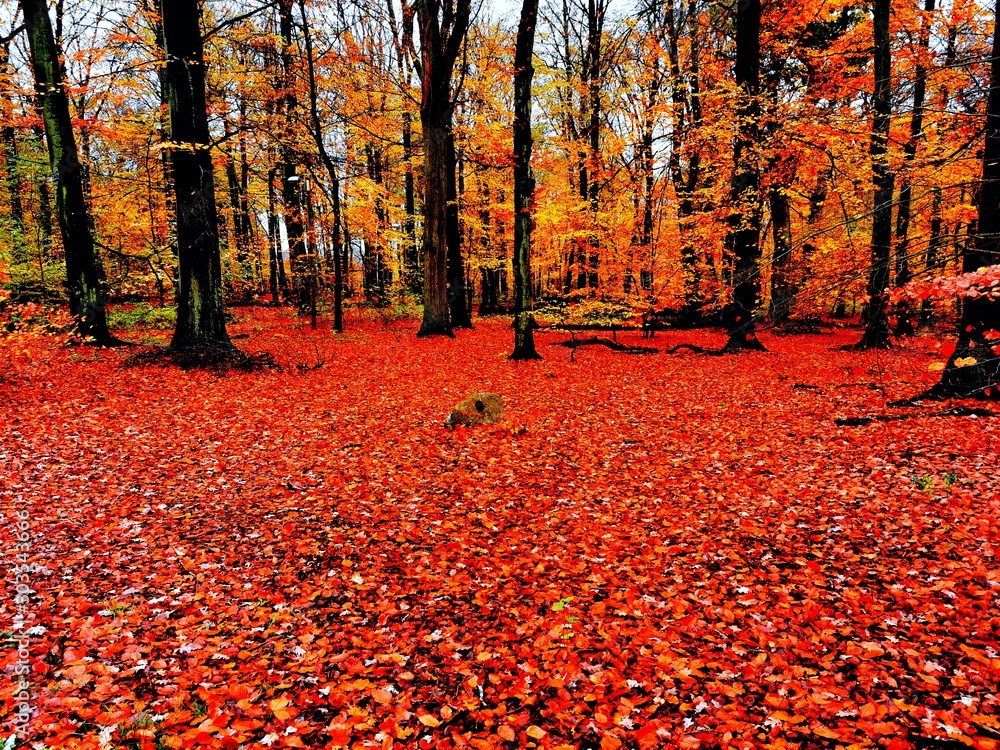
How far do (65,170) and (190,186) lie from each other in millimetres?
3758

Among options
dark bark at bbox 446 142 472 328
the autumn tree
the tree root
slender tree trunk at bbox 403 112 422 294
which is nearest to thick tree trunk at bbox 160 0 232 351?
the autumn tree

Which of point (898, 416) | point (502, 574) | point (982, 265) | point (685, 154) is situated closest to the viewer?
point (502, 574)

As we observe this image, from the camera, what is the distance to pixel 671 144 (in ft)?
59.4

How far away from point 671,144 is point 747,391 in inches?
441

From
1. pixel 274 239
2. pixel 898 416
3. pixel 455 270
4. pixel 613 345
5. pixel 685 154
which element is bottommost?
pixel 898 416

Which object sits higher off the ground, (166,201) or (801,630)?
(166,201)

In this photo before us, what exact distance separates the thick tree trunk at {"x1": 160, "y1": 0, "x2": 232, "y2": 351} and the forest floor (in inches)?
108

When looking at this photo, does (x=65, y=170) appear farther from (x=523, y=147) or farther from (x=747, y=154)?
(x=747, y=154)

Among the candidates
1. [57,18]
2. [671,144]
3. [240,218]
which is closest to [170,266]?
[57,18]

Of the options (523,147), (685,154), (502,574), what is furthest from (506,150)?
(502,574)

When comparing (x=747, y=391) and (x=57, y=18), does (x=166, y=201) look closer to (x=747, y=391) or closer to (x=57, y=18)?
(x=57, y=18)

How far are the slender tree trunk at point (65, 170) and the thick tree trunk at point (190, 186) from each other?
2767mm

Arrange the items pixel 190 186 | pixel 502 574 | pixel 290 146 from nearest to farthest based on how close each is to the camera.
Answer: pixel 502 574, pixel 190 186, pixel 290 146

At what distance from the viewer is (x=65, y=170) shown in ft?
41.1
